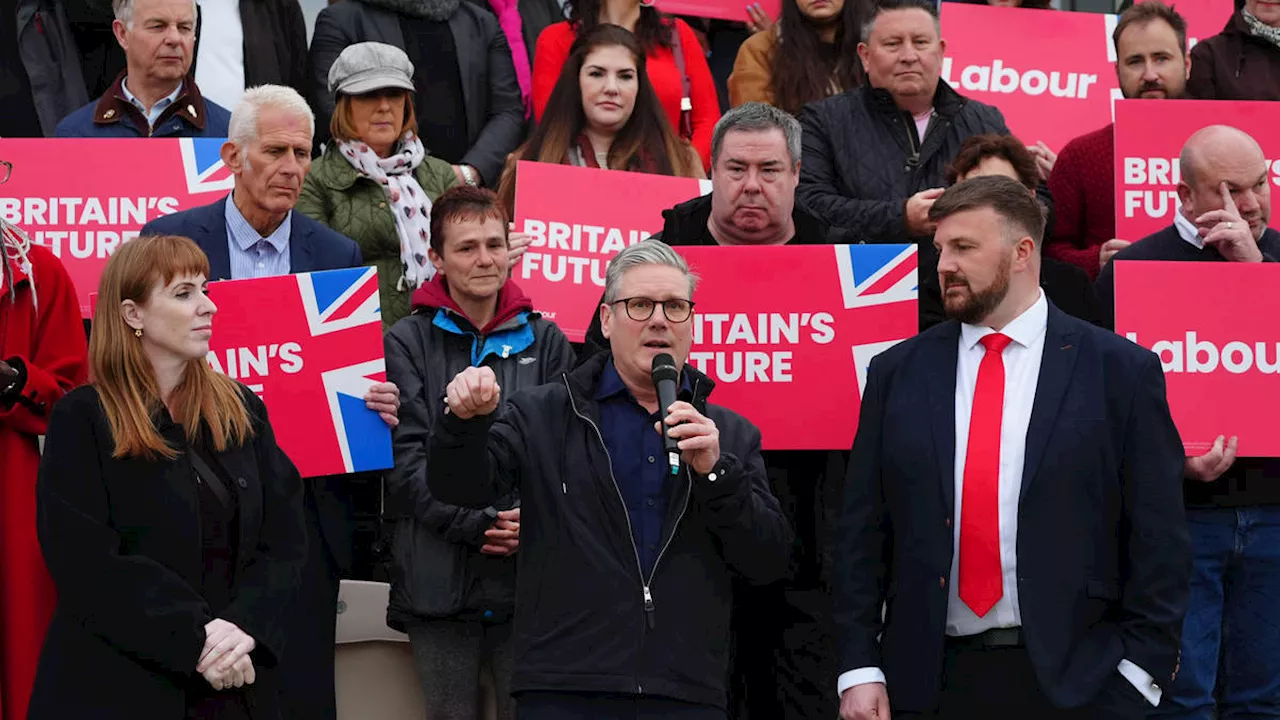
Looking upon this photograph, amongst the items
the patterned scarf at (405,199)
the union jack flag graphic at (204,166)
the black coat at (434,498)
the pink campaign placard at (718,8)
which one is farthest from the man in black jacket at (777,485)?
the pink campaign placard at (718,8)

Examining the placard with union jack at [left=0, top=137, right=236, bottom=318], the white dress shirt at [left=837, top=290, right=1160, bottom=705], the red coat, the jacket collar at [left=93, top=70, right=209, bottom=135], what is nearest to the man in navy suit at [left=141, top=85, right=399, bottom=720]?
the placard with union jack at [left=0, top=137, right=236, bottom=318]

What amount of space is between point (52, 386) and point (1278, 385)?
4.12 metres

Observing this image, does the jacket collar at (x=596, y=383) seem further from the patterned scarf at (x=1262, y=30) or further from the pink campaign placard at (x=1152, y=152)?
the patterned scarf at (x=1262, y=30)

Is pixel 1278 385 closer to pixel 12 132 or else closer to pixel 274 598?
pixel 274 598

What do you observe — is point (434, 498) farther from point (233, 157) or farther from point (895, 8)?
point (895, 8)

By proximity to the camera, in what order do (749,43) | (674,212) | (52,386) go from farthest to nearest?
(749,43)
(674,212)
(52,386)

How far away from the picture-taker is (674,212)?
7188 mm

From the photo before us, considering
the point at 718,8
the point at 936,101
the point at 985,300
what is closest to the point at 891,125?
the point at 936,101

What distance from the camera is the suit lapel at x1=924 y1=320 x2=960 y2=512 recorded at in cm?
552

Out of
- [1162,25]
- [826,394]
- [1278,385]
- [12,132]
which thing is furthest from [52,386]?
[1162,25]

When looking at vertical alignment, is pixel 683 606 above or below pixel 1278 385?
below

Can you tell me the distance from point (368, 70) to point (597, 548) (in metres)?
3.36

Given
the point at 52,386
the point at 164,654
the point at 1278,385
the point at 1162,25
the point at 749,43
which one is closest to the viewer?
the point at 164,654

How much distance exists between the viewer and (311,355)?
6812 mm
